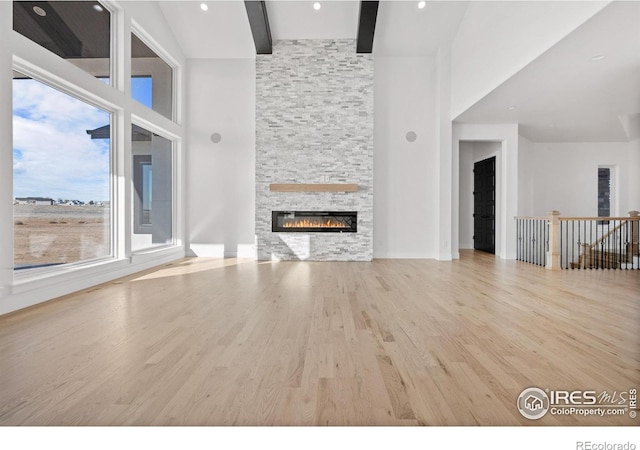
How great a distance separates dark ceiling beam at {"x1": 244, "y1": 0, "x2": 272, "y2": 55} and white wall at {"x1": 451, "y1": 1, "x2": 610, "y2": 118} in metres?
3.40

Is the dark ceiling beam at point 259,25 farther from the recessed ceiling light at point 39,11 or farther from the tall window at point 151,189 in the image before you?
the recessed ceiling light at point 39,11

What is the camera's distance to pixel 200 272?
5.36 metres

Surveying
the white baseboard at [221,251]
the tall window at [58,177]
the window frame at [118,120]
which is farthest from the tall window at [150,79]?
the white baseboard at [221,251]

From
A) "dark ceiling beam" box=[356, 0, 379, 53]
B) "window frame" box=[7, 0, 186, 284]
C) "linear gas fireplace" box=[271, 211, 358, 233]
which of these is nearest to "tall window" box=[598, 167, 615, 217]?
"linear gas fireplace" box=[271, 211, 358, 233]

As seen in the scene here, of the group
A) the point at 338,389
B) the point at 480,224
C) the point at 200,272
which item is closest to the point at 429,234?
the point at 480,224

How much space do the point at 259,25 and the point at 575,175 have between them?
817cm

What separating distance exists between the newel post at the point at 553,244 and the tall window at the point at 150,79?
687 cm

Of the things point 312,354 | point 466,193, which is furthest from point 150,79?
point 466,193

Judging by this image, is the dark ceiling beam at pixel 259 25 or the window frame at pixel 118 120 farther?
the dark ceiling beam at pixel 259 25

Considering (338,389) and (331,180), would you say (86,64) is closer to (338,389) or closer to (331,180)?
(331,180)

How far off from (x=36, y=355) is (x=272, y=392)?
5.16 feet

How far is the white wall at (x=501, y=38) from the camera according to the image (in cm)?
357

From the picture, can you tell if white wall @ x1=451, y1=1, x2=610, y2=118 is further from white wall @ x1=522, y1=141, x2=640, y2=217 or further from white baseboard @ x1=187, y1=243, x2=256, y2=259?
white baseboard @ x1=187, y1=243, x2=256, y2=259

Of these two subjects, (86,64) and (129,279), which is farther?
(129,279)
